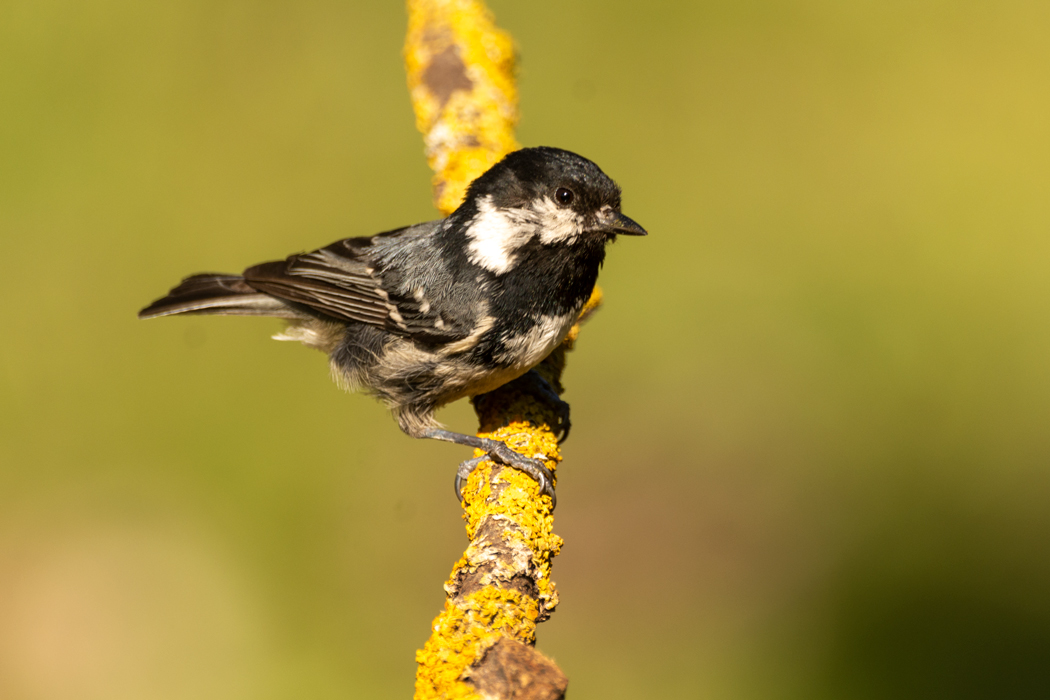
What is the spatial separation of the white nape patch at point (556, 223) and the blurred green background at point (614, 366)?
2.11 m

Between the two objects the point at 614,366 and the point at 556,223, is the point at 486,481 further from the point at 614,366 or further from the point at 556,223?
the point at 614,366

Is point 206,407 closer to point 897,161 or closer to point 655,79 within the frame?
point 655,79

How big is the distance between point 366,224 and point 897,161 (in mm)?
3793

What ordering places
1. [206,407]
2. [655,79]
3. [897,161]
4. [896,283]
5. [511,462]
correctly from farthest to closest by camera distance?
[655,79] → [897,161] → [896,283] → [206,407] → [511,462]

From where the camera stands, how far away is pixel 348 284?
3531 millimetres

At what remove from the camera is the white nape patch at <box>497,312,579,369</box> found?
3.04m

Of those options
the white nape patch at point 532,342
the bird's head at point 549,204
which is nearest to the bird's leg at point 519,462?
the white nape patch at point 532,342

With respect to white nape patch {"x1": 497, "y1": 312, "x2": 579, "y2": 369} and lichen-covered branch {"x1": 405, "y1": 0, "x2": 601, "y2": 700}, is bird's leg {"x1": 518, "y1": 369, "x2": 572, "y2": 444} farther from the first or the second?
white nape patch {"x1": 497, "y1": 312, "x2": 579, "y2": 369}

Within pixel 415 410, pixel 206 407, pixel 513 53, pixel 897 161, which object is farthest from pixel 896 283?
pixel 206 407

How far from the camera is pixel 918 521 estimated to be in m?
4.73

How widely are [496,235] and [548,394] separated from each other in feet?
2.09

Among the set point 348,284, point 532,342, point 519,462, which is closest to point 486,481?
point 519,462

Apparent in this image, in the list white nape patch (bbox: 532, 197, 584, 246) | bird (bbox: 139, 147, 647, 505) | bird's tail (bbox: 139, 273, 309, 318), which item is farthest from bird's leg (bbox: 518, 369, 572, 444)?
bird's tail (bbox: 139, 273, 309, 318)

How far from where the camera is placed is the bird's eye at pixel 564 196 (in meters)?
3.01
